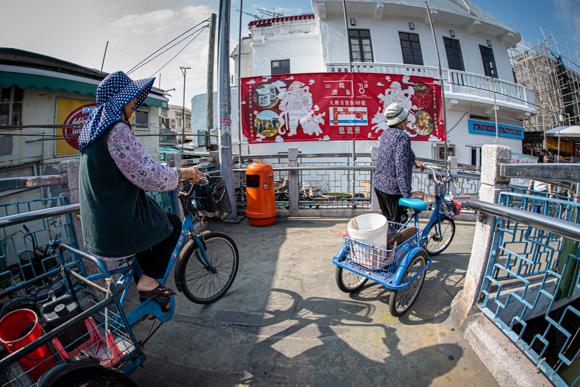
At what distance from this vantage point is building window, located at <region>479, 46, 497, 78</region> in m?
15.3

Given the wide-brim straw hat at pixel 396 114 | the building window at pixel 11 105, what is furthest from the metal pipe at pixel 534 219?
the building window at pixel 11 105

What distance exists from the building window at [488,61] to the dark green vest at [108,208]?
1883 cm

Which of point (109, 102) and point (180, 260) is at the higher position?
point (109, 102)

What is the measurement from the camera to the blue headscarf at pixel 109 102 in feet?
5.67

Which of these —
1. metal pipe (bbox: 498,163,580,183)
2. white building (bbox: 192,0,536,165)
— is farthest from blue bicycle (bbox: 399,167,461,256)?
white building (bbox: 192,0,536,165)

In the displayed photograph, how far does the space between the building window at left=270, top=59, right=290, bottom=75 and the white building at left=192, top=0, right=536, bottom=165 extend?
5cm

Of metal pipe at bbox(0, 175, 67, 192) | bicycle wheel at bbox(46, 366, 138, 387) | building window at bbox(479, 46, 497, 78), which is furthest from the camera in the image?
building window at bbox(479, 46, 497, 78)

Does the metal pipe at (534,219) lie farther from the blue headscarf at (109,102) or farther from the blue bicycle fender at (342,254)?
the blue headscarf at (109,102)

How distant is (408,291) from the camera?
286 cm

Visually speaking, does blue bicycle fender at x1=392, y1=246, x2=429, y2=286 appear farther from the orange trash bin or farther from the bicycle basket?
the orange trash bin

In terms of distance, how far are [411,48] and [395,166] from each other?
13.6 metres

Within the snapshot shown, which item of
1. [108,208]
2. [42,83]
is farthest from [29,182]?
[42,83]

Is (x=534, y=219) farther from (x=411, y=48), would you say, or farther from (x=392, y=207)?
(x=411, y=48)

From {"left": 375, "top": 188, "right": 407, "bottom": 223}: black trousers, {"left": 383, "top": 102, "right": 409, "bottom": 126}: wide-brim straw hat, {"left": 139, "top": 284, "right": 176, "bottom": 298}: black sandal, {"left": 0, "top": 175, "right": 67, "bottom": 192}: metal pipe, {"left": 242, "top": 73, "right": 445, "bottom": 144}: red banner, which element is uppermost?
{"left": 242, "top": 73, "right": 445, "bottom": 144}: red banner
